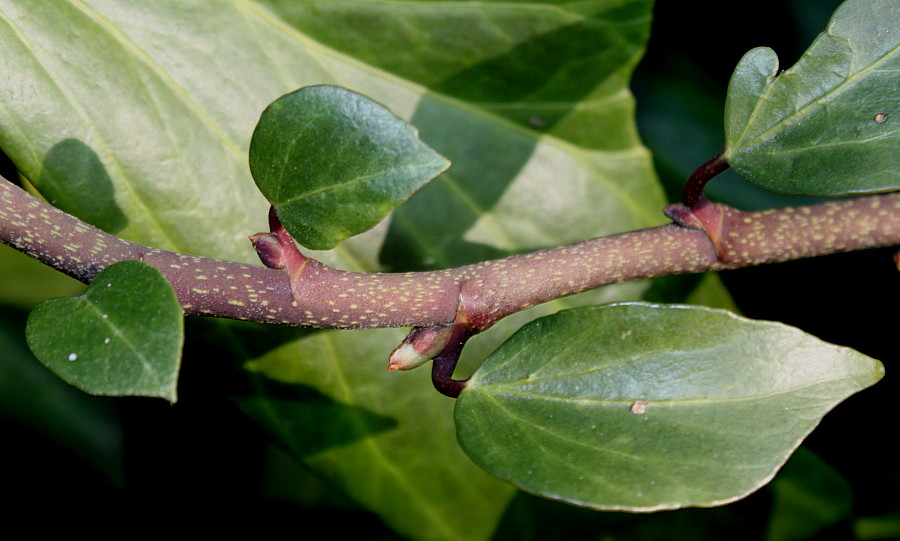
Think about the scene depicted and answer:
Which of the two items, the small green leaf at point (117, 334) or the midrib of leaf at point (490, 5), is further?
the midrib of leaf at point (490, 5)

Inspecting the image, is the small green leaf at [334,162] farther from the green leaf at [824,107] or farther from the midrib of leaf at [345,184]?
the green leaf at [824,107]

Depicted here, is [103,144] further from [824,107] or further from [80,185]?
[824,107]

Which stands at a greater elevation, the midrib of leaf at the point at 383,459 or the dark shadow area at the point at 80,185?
the dark shadow area at the point at 80,185

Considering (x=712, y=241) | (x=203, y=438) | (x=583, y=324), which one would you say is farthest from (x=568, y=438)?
(x=203, y=438)

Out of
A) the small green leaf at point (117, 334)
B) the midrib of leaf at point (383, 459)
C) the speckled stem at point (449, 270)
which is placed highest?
the small green leaf at point (117, 334)

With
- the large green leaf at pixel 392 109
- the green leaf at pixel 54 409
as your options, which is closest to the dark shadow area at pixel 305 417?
the large green leaf at pixel 392 109

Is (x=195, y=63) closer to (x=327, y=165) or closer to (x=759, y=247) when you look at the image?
(x=327, y=165)

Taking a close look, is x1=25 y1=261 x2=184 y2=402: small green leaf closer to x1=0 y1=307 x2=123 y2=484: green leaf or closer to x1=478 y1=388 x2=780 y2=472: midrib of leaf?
x1=478 y1=388 x2=780 y2=472: midrib of leaf
